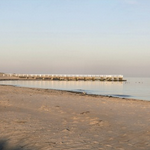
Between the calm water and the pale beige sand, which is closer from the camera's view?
the pale beige sand

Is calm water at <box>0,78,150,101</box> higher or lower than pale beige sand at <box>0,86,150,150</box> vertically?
lower

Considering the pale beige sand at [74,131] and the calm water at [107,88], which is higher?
the pale beige sand at [74,131]

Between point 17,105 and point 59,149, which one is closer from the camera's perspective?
point 59,149

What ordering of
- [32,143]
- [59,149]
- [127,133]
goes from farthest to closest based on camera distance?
[127,133] → [32,143] → [59,149]

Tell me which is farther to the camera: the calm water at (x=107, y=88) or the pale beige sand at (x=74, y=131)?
the calm water at (x=107, y=88)

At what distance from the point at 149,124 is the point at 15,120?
5.45 metres

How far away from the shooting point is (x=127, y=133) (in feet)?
28.2

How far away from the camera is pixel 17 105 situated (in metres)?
15.1

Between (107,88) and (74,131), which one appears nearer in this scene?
(74,131)

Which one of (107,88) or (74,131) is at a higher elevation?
(74,131)

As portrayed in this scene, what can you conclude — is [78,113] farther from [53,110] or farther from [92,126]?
[92,126]

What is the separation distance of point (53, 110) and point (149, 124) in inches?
215

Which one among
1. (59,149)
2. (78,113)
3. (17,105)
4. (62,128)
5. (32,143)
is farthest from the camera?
(17,105)

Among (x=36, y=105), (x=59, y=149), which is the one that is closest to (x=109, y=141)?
(x=59, y=149)
